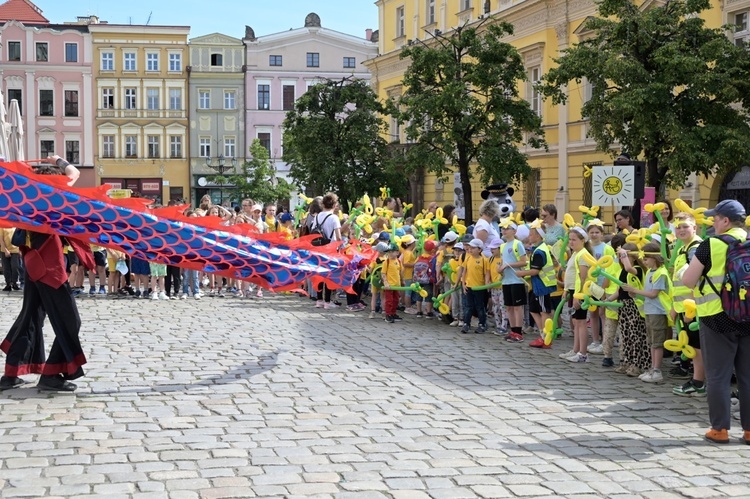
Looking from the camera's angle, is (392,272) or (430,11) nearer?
→ (392,272)

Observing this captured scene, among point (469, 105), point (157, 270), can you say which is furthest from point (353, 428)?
point (469, 105)

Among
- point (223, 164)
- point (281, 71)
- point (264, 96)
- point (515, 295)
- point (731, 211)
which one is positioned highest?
point (281, 71)

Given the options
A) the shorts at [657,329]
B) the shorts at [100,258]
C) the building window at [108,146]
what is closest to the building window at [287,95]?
the building window at [108,146]

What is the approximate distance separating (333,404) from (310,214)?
9.70m

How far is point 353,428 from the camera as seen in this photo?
7297 millimetres

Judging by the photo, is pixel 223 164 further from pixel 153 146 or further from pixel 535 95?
pixel 535 95

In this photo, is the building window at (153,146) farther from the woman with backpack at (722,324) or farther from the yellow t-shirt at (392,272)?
the woman with backpack at (722,324)

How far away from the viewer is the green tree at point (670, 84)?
19.5 m

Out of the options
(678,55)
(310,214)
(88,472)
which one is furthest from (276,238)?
(678,55)

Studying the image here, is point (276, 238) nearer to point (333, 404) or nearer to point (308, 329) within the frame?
point (333, 404)

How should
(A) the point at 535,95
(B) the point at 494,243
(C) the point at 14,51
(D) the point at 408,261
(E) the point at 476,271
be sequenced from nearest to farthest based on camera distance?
1. (E) the point at 476,271
2. (B) the point at 494,243
3. (D) the point at 408,261
4. (A) the point at 535,95
5. (C) the point at 14,51

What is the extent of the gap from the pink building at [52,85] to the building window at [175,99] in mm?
5324

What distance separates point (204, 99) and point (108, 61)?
689 centimetres

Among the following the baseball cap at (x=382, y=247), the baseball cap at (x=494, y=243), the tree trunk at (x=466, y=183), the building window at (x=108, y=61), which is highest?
the building window at (x=108, y=61)
